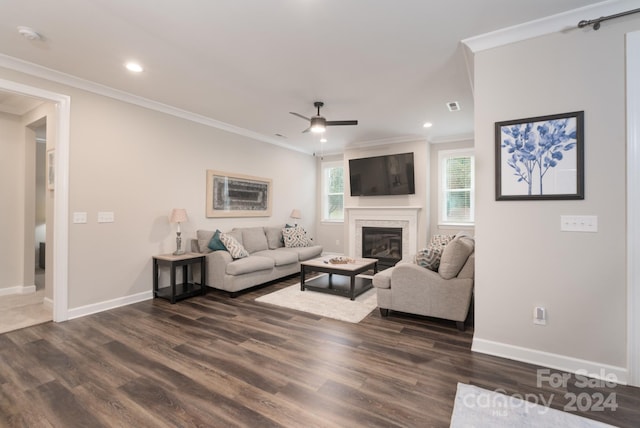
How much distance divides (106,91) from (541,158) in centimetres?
474

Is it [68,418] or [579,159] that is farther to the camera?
[579,159]

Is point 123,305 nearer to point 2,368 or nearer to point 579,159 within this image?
point 2,368

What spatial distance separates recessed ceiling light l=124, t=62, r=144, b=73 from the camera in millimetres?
3070

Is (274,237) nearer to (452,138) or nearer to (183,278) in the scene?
(183,278)

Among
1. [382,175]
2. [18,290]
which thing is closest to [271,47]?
[382,175]

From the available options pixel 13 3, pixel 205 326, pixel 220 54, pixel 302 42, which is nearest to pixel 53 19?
pixel 13 3

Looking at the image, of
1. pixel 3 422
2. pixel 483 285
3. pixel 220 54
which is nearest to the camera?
pixel 3 422

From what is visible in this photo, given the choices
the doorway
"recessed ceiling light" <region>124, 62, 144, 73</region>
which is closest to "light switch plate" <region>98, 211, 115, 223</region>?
the doorway

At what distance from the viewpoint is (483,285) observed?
2.62 m

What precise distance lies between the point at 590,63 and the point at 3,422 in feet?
15.1

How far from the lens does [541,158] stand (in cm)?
241

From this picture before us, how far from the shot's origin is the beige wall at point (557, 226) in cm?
218

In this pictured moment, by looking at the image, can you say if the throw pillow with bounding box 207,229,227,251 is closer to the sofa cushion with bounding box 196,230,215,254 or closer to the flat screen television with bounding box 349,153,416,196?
the sofa cushion with bounding box 196,230,215,254

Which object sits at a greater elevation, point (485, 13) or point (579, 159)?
point (485, 13)
